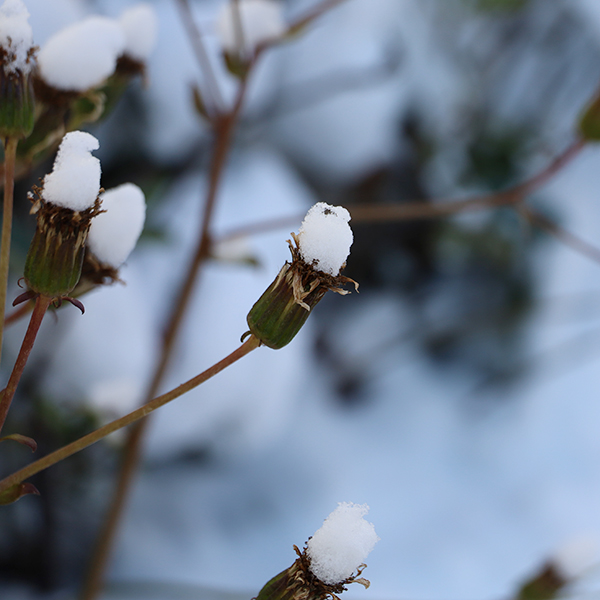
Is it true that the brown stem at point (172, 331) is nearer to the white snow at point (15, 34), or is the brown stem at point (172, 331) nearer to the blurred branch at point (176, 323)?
the blurred branch at point (176, 323)

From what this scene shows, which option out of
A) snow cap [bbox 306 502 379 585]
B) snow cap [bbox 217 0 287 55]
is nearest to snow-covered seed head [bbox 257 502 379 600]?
snow cap [bbox 306 502 379 585]

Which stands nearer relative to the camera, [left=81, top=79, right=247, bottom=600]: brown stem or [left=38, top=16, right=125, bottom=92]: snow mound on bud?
[left=38, top=16, right=125, bottom=92]: snow mound on bud

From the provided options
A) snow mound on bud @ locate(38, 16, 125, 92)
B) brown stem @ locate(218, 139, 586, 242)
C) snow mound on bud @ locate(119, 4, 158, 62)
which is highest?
snow mound on bud @ locate(119, 4, 158, 62)

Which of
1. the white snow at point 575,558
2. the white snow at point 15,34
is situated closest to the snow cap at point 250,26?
the white snow at point 15,34

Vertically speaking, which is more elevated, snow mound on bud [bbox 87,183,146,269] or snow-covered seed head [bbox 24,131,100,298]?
snow mound on bud [bbox 87,183,146,269]

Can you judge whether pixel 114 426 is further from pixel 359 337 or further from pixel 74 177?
pixel 359 337

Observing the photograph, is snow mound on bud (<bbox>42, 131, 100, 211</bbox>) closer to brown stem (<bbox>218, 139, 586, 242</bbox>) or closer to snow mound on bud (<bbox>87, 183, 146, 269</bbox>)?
snow mound on bud (<bbox>87, 183, 146, 269</bbox>)

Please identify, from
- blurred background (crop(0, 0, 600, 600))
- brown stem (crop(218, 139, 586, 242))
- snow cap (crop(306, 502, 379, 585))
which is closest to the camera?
snow cap (crop(306, 502, 379, 585))
